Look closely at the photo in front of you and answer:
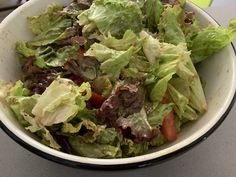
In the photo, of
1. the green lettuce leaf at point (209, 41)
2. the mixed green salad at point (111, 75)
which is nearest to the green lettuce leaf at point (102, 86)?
the mixed green salad at point (111, 75)

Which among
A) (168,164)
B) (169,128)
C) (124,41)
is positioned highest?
(124,41)

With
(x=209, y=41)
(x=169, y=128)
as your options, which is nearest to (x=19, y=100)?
(x=169, y=128)

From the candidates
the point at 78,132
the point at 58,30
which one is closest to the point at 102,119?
the point at 78,132

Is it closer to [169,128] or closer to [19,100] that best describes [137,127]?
[169,128]

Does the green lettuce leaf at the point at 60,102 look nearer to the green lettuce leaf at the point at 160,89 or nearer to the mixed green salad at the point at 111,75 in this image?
the mixed green salad at the point at 111,75

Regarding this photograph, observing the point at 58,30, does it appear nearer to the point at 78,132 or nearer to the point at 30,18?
the point at 30,18

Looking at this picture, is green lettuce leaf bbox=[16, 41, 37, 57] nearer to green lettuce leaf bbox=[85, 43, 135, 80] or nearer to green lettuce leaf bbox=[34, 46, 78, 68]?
green lettuce leaf bbox=[34, 46, 78, 68]
